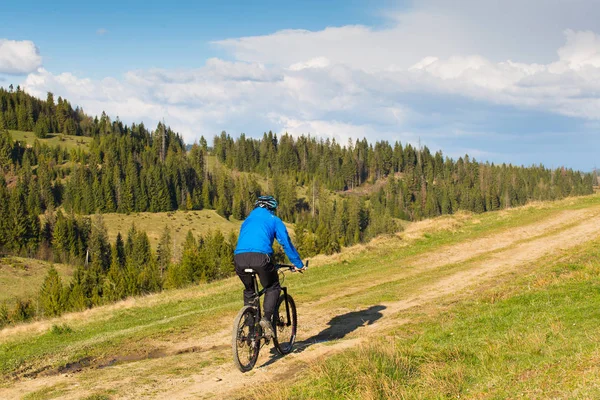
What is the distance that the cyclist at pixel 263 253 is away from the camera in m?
9.01

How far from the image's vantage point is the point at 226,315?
50.4 ft

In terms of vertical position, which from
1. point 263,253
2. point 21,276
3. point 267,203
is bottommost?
point 21,276

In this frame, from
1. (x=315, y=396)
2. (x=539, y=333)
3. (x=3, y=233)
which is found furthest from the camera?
(x=3, y=233)

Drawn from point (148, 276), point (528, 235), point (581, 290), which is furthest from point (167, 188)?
point (581, 290)

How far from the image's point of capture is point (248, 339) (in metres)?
9.09

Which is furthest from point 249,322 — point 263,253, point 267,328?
point 263,253

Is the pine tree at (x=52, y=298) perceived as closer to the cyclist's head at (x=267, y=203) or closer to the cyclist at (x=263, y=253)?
the cyclist at (x=263, y=253)

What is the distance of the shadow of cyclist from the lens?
1049cm

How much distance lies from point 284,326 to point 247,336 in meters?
1.13

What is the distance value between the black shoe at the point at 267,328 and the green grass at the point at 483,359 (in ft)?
4.52

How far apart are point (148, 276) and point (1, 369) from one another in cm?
9068

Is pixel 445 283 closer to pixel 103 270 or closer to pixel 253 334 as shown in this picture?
pixel 253 334

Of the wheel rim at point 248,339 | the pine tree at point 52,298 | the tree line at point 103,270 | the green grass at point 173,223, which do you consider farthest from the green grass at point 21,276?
the wheel rim at point 248,339

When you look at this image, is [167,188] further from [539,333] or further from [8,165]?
[539,333]
